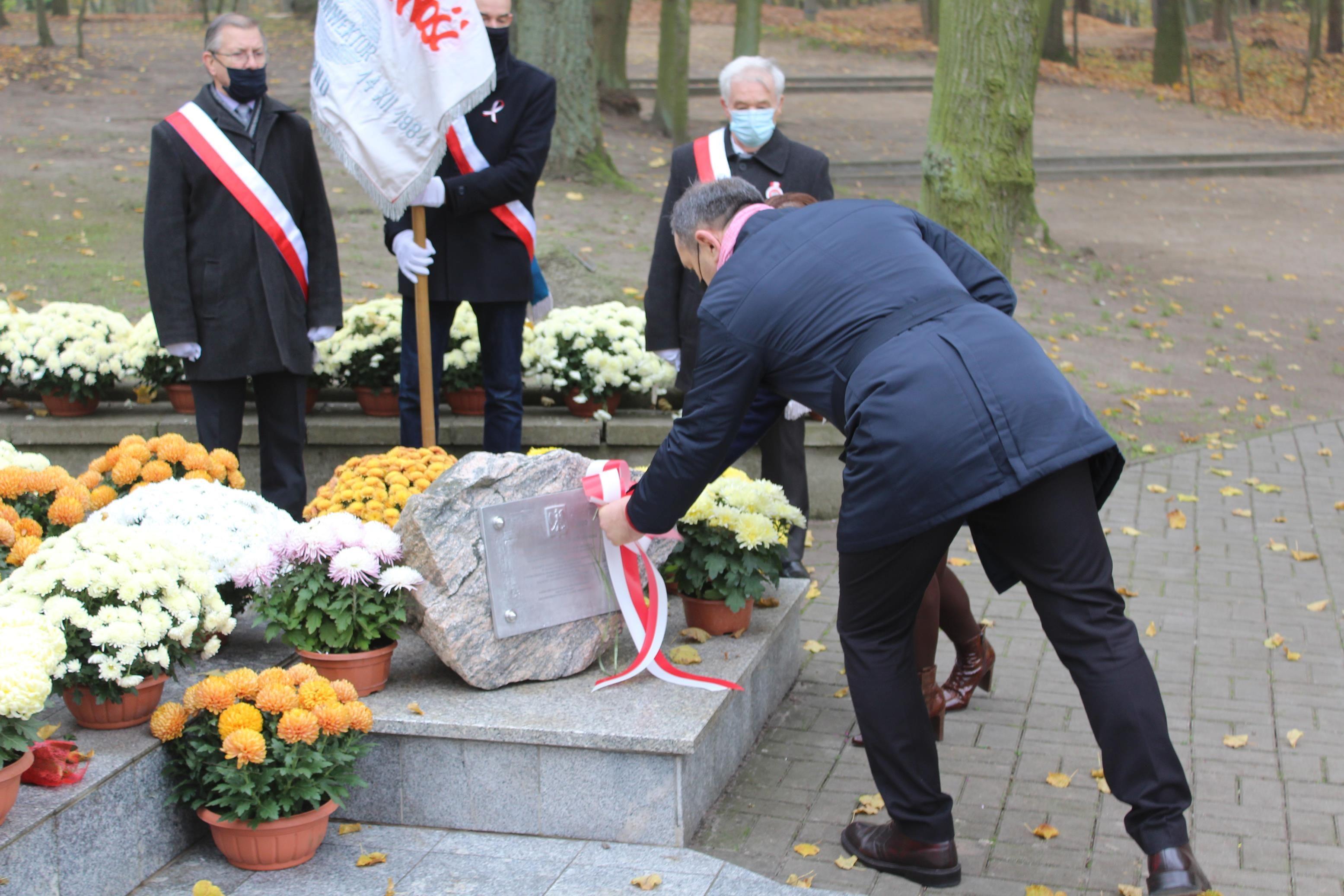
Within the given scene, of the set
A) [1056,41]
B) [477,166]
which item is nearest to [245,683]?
[477,166]

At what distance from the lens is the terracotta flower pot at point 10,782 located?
2.79 m

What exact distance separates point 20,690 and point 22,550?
1.18 metres

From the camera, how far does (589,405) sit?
620 centimetres

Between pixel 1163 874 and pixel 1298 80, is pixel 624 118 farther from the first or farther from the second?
pixel 1298 80

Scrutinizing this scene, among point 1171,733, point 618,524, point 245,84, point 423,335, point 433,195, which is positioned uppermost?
point 245,84

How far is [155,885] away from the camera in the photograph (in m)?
3.22

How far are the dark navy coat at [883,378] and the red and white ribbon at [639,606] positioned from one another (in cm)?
44

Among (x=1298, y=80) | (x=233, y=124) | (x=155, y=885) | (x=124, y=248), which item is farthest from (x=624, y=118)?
(x=1298, y=80)

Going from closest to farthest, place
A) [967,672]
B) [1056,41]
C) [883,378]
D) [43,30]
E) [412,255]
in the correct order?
[883,378], [967,672], [412,255], [43,30], [1056,41]

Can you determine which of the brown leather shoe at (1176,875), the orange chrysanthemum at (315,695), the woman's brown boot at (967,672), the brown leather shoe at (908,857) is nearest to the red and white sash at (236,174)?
the orange chrysanthemum at (315,695)

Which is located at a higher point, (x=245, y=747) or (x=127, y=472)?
(x=127, y=472)

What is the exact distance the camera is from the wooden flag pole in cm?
505

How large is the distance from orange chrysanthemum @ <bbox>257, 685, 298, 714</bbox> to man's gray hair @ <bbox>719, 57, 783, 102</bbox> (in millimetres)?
2812

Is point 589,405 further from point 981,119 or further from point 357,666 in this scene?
point 981,119
